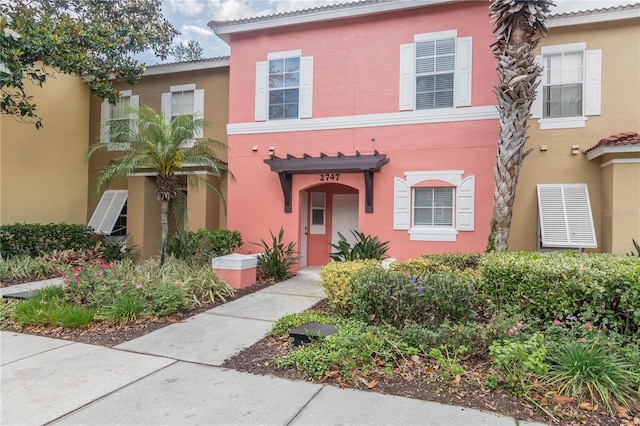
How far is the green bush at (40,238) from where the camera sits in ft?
33.3

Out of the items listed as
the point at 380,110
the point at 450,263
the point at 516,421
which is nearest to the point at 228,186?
the point at 380,110

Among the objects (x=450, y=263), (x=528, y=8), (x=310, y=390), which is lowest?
(x=310, y=390)

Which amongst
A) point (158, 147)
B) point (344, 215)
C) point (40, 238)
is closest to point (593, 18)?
point (344, 215)

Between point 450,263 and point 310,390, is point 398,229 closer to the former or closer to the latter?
point 450,263

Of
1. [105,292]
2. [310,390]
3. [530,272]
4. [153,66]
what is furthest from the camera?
[153,66]

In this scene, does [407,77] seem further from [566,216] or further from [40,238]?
[40,238]

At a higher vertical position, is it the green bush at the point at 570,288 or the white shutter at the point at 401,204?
the white shutter at the point at 401,204

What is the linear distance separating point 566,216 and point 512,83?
3.23m

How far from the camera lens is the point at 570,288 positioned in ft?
14.2

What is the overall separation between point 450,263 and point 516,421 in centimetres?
390

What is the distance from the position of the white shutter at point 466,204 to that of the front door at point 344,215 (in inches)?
129

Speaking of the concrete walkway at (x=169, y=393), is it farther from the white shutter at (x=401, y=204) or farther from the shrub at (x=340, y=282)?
the white shutter at (x=401, y=204)

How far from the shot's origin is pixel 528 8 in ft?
21.5

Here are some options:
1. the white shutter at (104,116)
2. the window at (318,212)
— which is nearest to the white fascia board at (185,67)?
the white shutter at (104,116)
